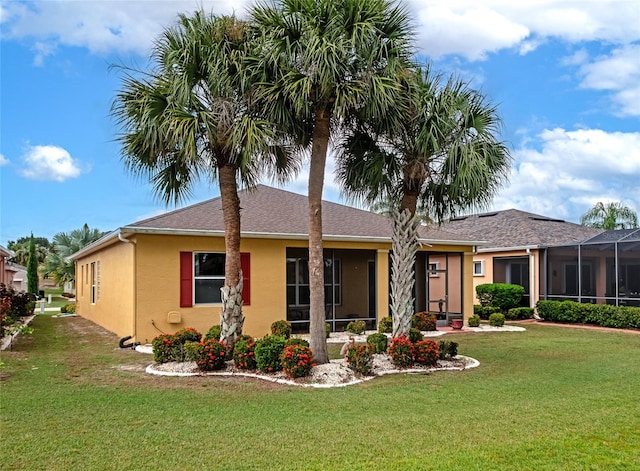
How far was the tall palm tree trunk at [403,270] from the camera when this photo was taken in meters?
10.6

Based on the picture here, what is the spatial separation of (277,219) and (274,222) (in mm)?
392

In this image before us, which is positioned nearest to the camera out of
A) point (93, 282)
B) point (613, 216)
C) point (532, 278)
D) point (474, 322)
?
point (474, 322)

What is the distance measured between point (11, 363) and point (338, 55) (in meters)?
8.34

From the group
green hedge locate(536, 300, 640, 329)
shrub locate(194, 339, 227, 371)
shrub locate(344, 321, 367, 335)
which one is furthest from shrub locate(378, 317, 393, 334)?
green hedge locate(536, 300, 640, 329)

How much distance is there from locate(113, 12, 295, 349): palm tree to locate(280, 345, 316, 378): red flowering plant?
171 centimetres

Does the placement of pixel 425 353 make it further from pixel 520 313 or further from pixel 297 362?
pixel 520 313

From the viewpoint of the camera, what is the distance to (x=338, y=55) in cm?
883

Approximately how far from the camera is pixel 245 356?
31.2 ft

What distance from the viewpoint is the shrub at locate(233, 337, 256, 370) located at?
950 cm

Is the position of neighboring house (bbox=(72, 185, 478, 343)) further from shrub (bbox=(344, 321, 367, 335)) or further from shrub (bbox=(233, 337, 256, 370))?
shrub (bbox=(233, 337, 256, 370))

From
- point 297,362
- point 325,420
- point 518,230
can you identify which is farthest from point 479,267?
point 325,420

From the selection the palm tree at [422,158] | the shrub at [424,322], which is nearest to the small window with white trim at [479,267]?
the shrub at [424,322]

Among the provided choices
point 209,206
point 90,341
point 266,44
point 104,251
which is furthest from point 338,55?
point 104,251

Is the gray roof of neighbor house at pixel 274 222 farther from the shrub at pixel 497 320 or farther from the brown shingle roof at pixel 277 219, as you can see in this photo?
the shrub at pixel 497 320
